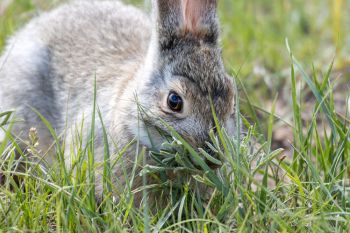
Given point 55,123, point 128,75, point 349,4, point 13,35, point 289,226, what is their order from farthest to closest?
point 349,4 → point 13,35 → point 55,123 → point 128,75 → point 289,226

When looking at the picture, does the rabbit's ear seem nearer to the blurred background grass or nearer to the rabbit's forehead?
the rabbit's forehead

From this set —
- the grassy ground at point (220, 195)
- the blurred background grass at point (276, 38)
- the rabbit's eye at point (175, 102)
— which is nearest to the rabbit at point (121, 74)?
the rabbit's eye at point (175, 102)

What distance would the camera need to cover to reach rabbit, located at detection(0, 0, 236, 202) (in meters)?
3.73

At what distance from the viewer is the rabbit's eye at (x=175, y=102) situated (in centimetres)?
369

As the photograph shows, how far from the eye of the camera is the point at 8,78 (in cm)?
515

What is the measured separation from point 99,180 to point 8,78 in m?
1.73

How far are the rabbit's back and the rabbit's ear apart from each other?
0.71m

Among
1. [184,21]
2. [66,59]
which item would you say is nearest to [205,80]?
[184,21]

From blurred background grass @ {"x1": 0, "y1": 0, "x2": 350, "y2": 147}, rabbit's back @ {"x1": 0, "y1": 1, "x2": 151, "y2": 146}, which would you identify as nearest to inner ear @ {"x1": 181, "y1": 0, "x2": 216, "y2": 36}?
rabbit's back @ {"x1": 0, "y1": 1, "x2": 151, "y2": 146}

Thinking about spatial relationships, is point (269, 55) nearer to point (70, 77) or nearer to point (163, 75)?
point (70, 77)

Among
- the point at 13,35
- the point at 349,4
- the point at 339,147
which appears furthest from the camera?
the point at 349,4

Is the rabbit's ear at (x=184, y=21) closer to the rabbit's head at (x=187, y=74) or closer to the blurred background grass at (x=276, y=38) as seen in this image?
the rabbit's head at (x=187, y=74)

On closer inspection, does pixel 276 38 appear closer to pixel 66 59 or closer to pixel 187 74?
pixel 66 59

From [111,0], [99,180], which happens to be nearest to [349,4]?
[111,0]
